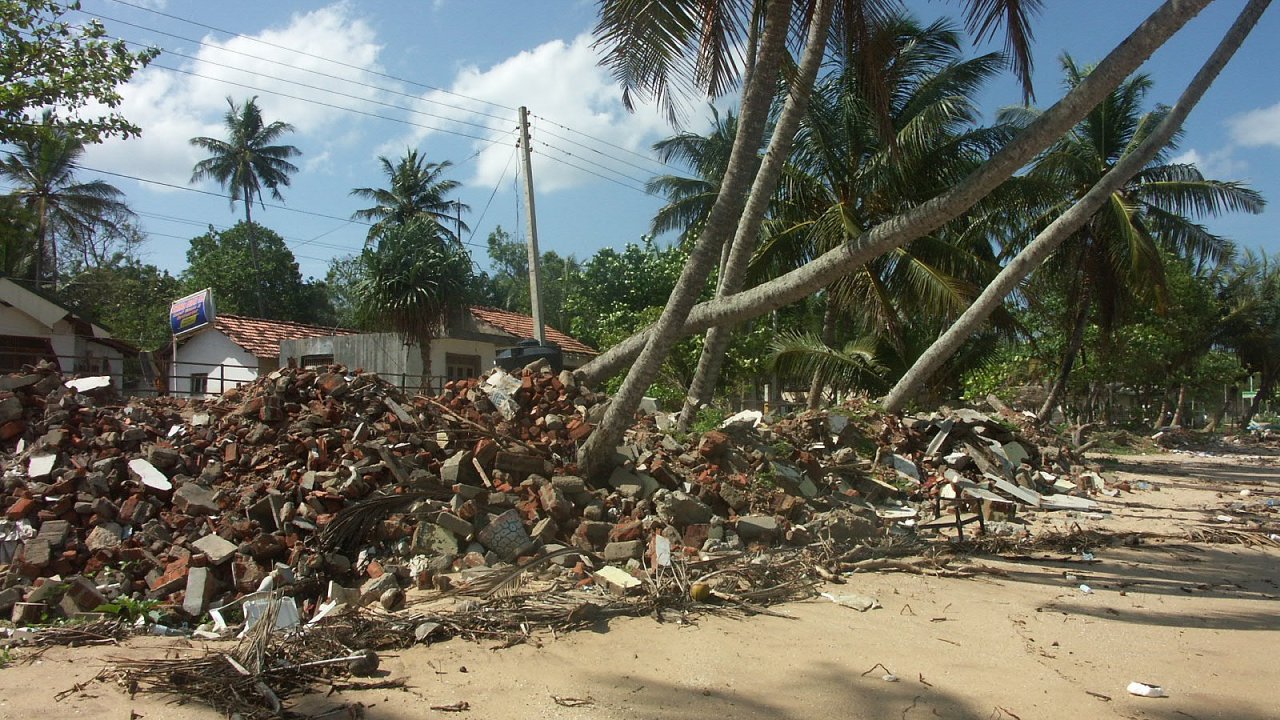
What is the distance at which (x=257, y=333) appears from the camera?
23.3 meters

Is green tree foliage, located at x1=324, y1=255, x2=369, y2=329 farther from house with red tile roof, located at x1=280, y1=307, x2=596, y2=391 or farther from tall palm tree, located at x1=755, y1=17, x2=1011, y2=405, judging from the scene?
tall palm tree, located at x1=755, y1=17, x2=1011, y2=405

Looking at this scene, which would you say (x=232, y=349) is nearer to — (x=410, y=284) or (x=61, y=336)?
(x=61, y=336)

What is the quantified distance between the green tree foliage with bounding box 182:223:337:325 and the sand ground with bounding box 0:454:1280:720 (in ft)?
111

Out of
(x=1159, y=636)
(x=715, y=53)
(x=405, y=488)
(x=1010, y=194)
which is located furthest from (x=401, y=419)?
(x=1010, y=194)

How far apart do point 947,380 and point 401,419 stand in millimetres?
13076

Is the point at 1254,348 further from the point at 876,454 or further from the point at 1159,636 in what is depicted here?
the point at 1159,636

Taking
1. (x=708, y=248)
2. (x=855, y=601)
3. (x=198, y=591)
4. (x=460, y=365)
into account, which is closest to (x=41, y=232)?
(x=460, y=365)

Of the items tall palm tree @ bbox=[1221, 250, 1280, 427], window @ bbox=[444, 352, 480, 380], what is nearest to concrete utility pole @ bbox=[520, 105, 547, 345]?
window @ bbox=[444, 352, 480, 380]

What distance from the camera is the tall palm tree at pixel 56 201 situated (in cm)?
2912

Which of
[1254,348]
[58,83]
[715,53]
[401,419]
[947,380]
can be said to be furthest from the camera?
[1254,348]

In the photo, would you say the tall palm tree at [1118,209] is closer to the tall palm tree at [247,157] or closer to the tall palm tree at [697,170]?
the tall palm tree at [697,170]

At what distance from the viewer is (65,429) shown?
319 inches

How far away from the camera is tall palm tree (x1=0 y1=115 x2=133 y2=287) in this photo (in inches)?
1147

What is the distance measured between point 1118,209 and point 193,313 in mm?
23359
